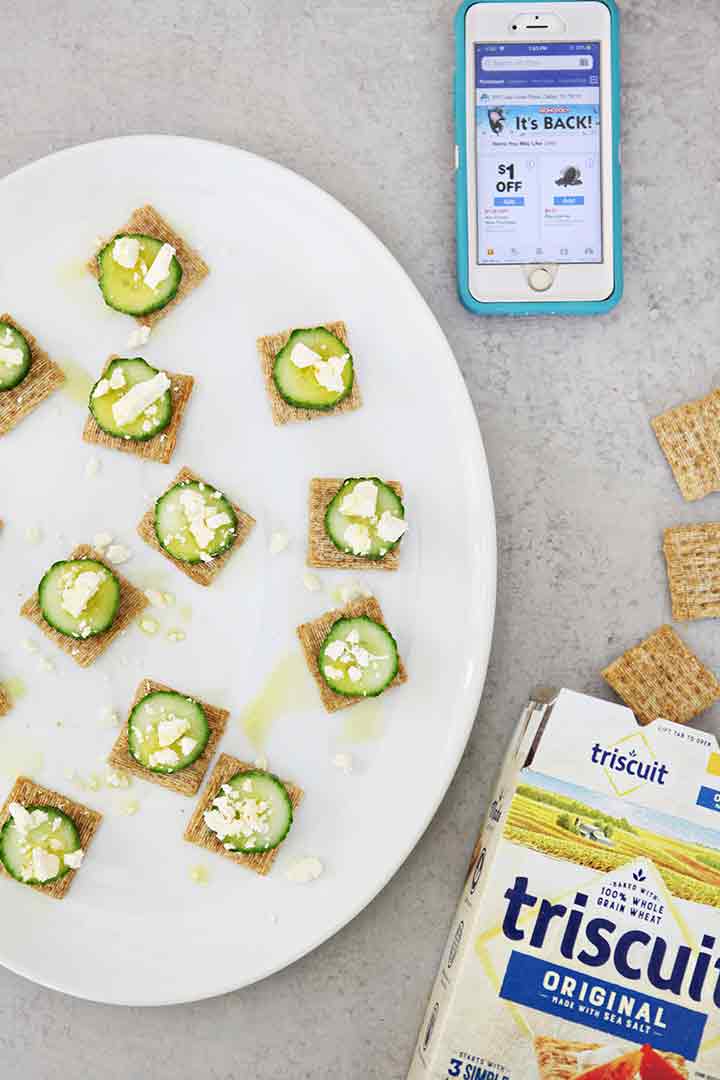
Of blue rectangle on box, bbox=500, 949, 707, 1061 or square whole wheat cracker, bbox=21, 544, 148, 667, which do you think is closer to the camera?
blue rectangle on box, bbox=500, 949, 707, 1061

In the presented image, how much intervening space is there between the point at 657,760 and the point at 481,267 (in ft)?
3.44

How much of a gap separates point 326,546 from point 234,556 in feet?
0.62

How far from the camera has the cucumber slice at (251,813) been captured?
196 centimetres

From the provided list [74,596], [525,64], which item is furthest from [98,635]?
[525,64]

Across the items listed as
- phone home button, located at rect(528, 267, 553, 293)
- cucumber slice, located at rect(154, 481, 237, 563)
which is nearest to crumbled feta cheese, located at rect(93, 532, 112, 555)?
cucumber slice, located at rect(154, 481, 237, 563)

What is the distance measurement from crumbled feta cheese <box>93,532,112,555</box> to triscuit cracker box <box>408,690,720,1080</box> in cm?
94

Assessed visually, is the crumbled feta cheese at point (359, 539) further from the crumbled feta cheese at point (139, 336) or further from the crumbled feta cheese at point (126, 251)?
the crumbled feta cheese at point (126, 251)

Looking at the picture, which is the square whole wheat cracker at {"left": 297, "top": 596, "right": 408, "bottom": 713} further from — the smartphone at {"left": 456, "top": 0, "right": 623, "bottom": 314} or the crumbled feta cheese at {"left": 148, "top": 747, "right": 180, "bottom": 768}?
the smartphone at {"left": 456, "top": 0, "right": 623, "bottom": 314}

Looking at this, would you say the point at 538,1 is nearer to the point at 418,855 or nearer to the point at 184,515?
the point at 184,515

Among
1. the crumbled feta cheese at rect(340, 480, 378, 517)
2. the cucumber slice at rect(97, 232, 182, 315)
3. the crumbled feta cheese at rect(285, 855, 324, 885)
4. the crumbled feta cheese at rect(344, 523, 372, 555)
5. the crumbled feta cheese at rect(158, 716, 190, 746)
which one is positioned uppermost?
the cucumber slice at rect(97, 232, 182, 315)

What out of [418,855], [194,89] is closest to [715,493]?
[418,855]

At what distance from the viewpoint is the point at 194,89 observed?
2.17m

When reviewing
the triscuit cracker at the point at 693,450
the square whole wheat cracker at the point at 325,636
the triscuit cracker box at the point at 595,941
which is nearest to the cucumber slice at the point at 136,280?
the square whole wheat cracker at the point at 325,636

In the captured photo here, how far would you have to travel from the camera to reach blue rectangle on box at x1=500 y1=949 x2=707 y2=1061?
1860 mm
